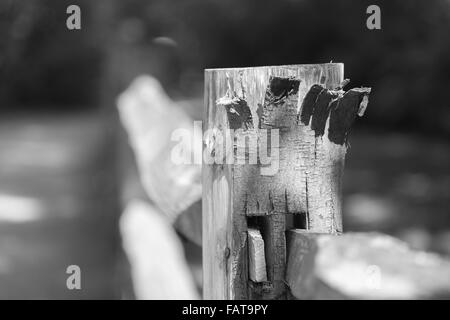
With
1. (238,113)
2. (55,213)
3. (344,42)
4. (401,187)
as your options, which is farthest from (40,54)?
(238,113)

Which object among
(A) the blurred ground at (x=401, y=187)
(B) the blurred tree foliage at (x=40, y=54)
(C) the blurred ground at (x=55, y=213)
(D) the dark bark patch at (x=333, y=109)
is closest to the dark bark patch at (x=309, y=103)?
(D) the dark bark patch at (x=333, y=109)

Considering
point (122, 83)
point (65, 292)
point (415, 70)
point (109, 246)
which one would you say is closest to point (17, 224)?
point (109, 246)

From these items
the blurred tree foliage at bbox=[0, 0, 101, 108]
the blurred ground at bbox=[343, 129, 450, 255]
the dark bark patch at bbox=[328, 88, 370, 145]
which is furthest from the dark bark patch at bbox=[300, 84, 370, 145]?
the blurred tree foliage at bbox=[0, 0, 101, 108]

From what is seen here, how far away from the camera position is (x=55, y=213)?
5289 mm

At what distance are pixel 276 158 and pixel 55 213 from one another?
172 inches

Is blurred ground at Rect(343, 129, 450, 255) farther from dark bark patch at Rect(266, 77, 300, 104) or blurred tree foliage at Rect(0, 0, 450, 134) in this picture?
dark bark patch at Rect(266, 77, 300, 104)

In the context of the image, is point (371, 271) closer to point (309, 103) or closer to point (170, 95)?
point (309, 103)

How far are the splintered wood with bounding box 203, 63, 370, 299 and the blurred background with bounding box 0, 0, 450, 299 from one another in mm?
1174

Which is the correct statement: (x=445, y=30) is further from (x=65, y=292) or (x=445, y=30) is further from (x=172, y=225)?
(x=172, y=225)

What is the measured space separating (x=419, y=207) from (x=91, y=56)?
19.4 ft

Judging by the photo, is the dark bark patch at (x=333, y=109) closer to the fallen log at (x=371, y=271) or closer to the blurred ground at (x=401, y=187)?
the fallen log at (x=371, y=271)

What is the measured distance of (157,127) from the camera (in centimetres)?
264

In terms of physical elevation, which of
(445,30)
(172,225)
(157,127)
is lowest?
(172,225)

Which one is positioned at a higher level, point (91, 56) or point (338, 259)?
point (91, 56)
